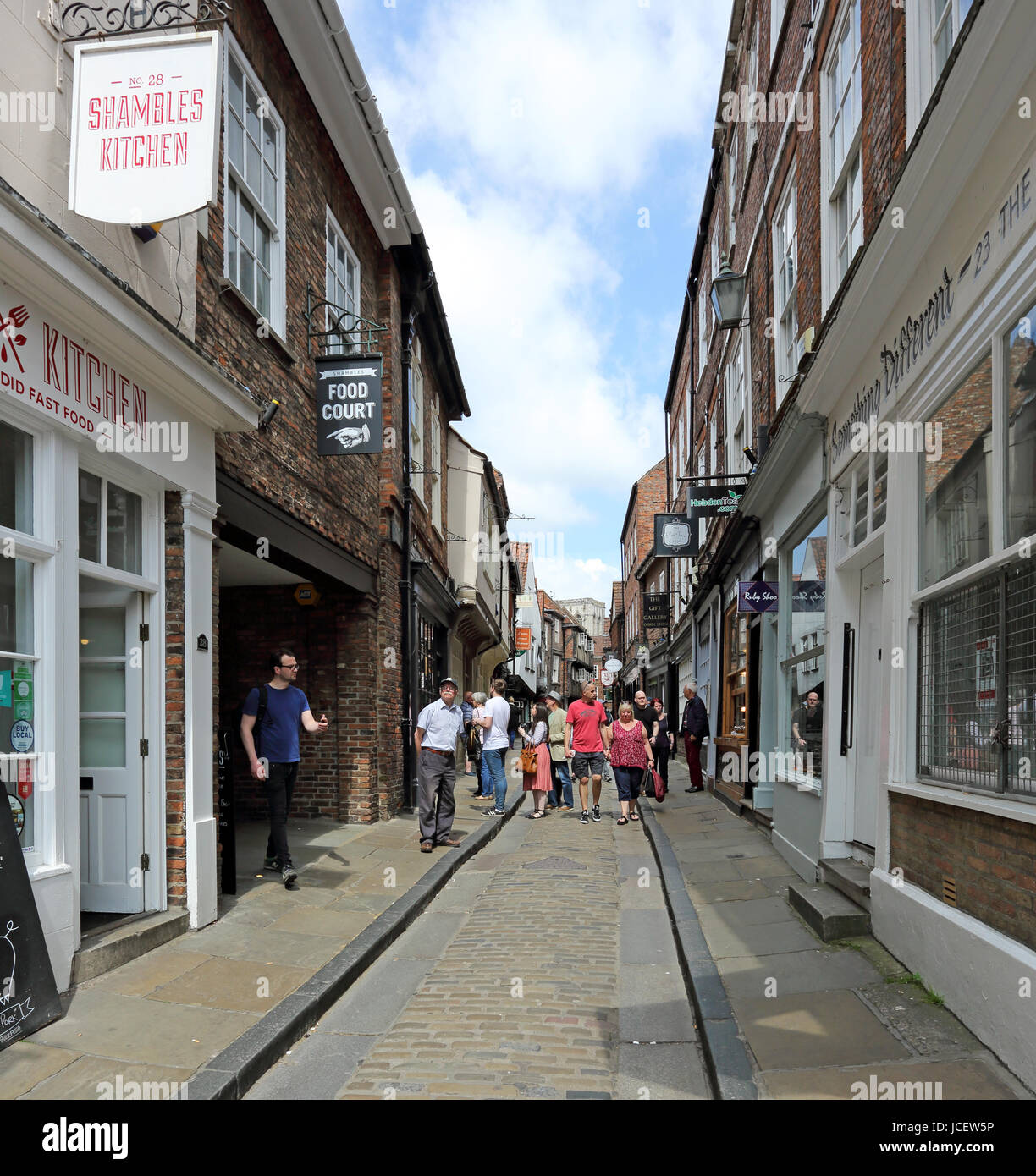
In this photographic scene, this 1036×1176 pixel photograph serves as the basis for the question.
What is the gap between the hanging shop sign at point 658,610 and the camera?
90.8 feet

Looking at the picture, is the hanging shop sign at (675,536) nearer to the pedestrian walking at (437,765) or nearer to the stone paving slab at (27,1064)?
the pedestrian walking at (437,765)

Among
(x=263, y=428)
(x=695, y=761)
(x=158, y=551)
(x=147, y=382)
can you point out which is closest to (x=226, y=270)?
(x=263, y=428)

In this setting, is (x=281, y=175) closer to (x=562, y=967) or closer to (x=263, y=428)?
(x=263, y=428)

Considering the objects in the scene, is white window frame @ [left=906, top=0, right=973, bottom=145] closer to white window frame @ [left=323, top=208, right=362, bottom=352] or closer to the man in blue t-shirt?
white window frame @ [left=323, top=208, right=362, bottom=352]

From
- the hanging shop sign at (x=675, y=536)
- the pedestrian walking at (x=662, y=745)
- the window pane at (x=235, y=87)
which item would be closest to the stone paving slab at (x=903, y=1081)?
the window pane at (x=235, y=87)

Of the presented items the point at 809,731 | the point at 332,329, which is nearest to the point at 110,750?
the point at 332,329

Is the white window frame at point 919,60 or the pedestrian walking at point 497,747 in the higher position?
A: the white window frame at point 919,60

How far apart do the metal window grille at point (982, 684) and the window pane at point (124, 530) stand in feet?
15.8

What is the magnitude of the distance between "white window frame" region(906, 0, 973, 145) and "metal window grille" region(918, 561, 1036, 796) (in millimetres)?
2882

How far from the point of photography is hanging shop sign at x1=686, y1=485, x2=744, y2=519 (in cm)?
1213

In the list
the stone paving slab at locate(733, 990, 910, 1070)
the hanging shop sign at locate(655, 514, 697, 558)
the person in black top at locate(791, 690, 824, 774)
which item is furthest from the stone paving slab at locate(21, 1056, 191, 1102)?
the hanging shop sign at locate(655, 514, 697, 558)

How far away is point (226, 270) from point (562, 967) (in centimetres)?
570

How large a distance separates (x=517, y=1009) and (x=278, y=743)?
3.22 meters

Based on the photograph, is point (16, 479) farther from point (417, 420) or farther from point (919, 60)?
point (417, 420)
